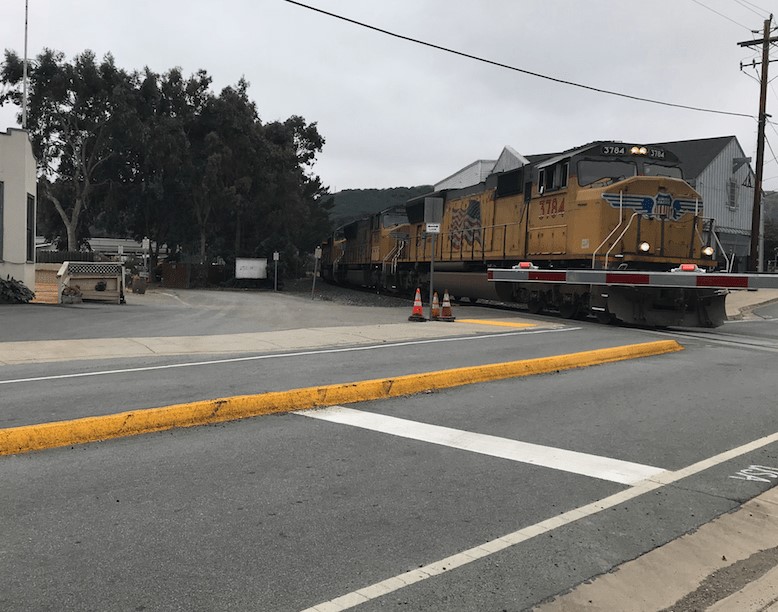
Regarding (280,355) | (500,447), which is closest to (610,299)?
(280,355)

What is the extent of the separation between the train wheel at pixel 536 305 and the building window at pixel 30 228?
1448 centimetres

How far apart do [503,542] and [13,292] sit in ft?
57.3

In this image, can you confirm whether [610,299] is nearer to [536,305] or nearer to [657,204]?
[657,204]

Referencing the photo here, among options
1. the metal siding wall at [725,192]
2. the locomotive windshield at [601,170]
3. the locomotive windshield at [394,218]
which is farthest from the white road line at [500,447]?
the metal siding wall at [725,192]

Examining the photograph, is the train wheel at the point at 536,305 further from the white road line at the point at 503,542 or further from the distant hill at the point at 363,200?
the distant hill at the point at 363,200

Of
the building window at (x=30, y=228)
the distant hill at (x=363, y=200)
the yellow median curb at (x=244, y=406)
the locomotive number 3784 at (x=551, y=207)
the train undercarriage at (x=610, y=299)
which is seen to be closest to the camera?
the yellow median curb at (x=244, y=406)

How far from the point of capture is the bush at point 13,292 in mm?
17406

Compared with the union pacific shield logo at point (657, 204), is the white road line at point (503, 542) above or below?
below

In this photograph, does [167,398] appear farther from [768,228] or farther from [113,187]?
[768,228]

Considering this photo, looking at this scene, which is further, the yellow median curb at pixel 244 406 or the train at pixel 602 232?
the train at pixel 602 232

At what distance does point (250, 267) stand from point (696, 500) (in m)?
37.3

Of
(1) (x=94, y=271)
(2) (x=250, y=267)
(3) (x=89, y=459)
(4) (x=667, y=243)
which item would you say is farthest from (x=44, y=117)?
(3) (x=89, y=459)

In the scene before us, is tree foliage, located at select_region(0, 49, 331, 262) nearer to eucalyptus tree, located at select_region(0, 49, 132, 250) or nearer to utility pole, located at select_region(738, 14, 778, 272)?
eucalyptus tree, located at select_region(0, 49, 132, 250)

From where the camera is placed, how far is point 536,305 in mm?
18141
